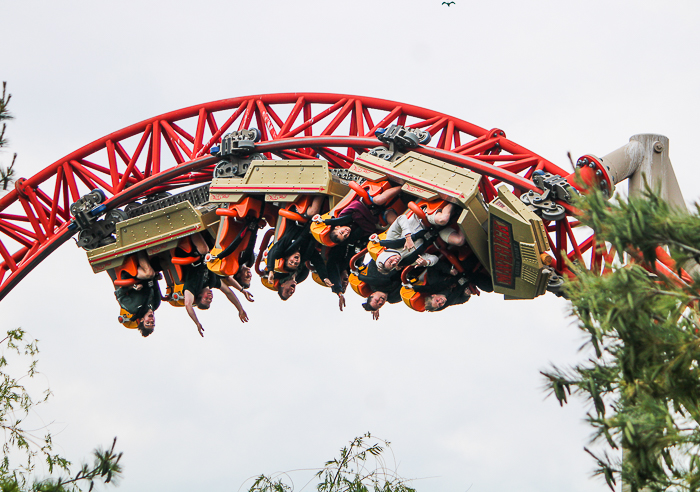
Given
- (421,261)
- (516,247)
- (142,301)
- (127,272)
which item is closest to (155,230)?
(127,272)

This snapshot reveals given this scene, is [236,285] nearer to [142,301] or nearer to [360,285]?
[142,301]

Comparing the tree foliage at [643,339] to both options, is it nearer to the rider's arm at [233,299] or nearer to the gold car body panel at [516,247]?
the gold car body panel at [516,247]

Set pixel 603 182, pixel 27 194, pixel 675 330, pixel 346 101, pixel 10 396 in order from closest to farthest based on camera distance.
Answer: pixel 675 330
pixel 603 182
pixel 10 396
pixel 346 101
pixel 27 194

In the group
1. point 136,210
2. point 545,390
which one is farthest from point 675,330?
point 136,210

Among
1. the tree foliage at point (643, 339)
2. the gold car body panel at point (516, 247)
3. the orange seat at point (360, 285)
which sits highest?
the orange seat at point (360, 285)

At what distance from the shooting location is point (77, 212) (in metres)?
12.4

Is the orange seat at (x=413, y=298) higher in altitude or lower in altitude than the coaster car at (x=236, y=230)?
lower

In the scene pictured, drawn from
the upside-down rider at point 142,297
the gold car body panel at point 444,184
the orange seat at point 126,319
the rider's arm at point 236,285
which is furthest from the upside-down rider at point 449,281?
the orange seat at point 126,319

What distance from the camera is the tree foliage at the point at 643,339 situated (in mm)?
5750

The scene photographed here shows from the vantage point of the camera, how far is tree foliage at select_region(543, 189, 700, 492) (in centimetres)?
575

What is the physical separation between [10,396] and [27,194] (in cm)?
311

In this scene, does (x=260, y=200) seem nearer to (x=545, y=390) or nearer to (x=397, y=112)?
(x=397, y=112)

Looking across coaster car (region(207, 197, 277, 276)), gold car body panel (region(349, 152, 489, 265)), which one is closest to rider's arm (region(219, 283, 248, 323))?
coaster car (region(207, 197, 277, 276))

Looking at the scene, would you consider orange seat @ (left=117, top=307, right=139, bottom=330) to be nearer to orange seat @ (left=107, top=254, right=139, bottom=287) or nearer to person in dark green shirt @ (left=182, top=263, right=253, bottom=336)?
orange seat @ (left=107, top=254, right=139, bottom=287)
